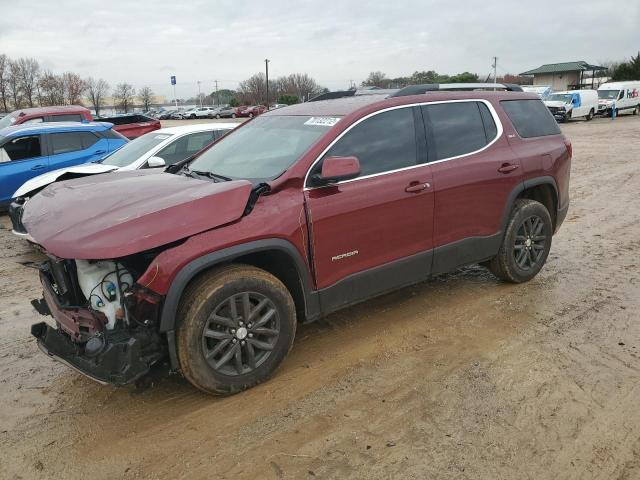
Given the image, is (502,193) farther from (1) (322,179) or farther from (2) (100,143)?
(2) (100,143)

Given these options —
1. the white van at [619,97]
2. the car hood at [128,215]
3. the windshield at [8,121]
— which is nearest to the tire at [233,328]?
the car hood at [128,215]

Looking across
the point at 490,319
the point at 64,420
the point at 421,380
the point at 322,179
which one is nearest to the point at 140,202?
the point at 322,179

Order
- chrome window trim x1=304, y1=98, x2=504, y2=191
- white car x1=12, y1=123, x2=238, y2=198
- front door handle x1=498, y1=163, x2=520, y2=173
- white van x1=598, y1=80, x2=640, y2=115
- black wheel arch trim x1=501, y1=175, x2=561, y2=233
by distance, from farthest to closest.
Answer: white van x1=598, y1=80, x2=640, y2=115 < white car x1=12, y1=123, x2=238, y2=198 < black wheel arch trim x1=501, y1=175, x2=561, y2=233 < front door handle x1=498, y1=163, x2=520, y2=173 < chrome window trim x1=304, y1=98, x2=504, y2=191

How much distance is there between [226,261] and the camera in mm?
3340

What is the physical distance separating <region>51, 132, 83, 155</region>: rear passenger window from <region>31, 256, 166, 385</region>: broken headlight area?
23.1ft

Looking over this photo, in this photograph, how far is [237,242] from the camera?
10.6ft

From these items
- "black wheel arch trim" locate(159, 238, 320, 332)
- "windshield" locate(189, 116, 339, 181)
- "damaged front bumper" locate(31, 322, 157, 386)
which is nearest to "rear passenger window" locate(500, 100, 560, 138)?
"windshield" locate(189, 116, 339, 181)

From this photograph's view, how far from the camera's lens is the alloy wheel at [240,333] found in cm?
327

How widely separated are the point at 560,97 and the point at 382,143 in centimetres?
3052

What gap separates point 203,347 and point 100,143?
8305 millimetres

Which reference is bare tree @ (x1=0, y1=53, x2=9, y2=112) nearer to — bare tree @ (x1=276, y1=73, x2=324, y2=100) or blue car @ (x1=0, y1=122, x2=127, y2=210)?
bare tree @ (x1=276, y1=73, x2=324, y2=100)

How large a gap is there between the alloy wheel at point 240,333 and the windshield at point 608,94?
3646 cm

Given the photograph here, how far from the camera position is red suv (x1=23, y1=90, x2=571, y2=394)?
10.1 feet

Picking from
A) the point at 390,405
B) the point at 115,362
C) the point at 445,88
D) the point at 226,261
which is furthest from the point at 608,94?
the point at 115,362
